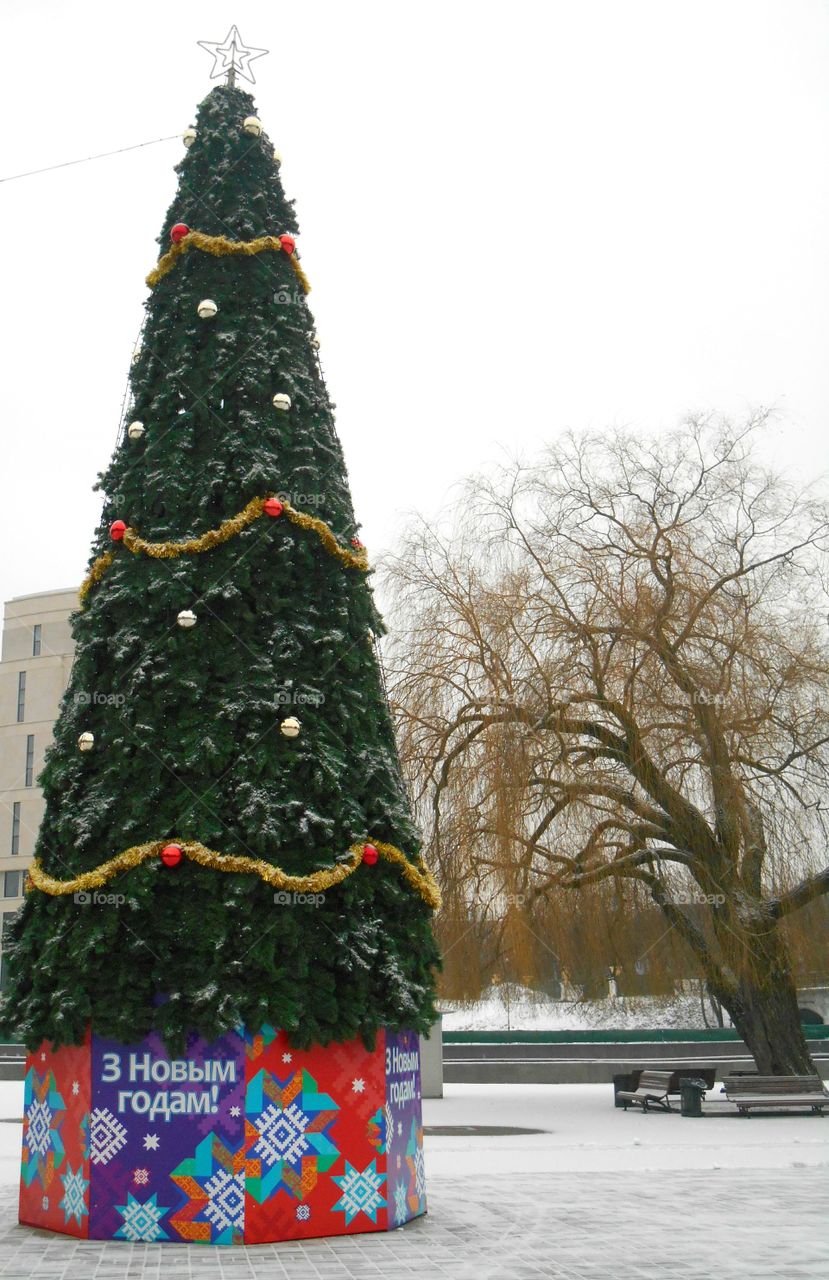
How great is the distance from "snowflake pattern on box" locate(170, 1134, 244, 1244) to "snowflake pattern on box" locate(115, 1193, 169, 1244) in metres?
0.10

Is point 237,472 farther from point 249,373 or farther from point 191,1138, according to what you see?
point 191,1138

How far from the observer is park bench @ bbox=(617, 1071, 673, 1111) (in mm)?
18422

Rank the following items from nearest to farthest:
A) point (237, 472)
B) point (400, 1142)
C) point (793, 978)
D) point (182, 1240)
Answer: point (182, 1240), point (400, 1142), point (237, 472), point (793, 978)

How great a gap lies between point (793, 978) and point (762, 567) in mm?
6275

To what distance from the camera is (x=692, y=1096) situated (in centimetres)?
1761

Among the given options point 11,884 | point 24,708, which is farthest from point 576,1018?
point 24,708

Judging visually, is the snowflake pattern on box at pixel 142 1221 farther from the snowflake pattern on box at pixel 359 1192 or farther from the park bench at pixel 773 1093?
the park bench at pixel 773 1093

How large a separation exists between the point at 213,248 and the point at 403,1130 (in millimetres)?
6888

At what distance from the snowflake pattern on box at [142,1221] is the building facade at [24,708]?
5084 cm

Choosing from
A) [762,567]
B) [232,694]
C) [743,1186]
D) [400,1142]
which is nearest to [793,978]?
[762,567]

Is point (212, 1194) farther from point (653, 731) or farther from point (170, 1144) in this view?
point (653, 731)

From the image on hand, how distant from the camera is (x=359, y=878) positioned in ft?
28.8

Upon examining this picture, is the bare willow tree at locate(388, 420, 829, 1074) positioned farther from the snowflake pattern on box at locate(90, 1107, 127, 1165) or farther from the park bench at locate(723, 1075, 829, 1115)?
the snowflake pattern on box at locate(90, 1107, 127, 1165)

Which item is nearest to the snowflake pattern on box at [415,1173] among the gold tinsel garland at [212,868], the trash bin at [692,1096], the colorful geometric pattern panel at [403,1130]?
the colorful geometric pattern panel at [403,1130]
